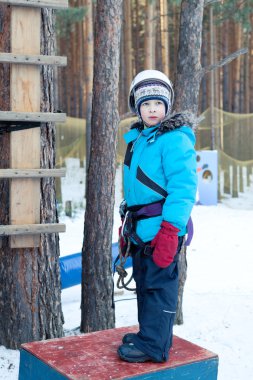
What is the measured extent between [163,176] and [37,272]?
186cm

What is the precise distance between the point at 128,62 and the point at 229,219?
40.0 ft

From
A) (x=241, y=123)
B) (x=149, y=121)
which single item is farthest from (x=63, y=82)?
(x=149, y=121)

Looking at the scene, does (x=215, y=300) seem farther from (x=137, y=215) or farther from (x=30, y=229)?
(x=137, y=215)

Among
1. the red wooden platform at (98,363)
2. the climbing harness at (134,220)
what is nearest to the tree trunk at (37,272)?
the red wooden platform at (98,363)

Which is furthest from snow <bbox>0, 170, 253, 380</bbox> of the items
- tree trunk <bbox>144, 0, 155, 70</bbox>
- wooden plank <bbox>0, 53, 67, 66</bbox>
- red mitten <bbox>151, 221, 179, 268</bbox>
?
tree trunk <bbox>144, 0, 155, 70</bbox>

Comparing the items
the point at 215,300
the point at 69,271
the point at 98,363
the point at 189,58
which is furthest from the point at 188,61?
the point at 98,363

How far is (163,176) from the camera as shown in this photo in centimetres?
360

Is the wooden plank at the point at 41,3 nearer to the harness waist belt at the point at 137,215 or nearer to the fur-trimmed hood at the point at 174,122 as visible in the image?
the fur-trimmed hood at the point at 174,122

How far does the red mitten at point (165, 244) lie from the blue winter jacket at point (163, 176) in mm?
39

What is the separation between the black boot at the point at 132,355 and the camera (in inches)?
140

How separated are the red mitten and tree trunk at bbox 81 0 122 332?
245 centimetres

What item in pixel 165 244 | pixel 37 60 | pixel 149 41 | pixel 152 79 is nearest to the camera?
pixel 165 244

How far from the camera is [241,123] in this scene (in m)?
17.0

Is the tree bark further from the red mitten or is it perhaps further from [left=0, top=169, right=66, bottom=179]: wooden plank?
the red mitten
